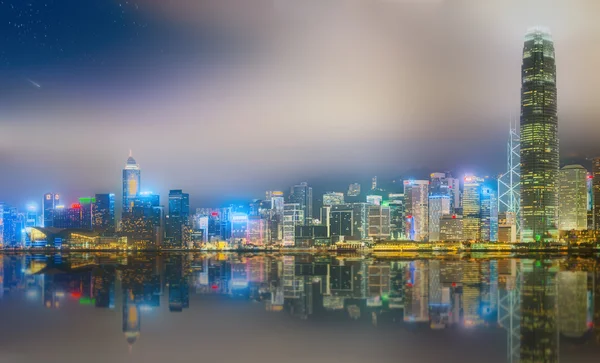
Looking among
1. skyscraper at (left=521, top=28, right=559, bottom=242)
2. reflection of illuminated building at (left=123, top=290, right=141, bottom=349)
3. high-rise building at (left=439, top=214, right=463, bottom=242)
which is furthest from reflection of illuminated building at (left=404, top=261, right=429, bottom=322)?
high-rise building at (left=439, top=214, right=463, bottom=242)

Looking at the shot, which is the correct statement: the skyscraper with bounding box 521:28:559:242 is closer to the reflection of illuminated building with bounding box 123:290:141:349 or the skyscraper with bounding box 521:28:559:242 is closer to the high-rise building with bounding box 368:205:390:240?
the high-rise building with bounding box 368:205:390:240

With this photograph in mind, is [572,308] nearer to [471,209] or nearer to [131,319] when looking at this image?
[131,319]

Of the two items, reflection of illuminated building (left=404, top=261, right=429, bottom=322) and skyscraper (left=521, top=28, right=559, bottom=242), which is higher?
skyscraper (left=521, top=28, right=559, bottom=242)

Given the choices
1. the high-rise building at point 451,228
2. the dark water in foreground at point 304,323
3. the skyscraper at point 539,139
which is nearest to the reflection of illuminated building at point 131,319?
the dark water in foreground at point 304,323

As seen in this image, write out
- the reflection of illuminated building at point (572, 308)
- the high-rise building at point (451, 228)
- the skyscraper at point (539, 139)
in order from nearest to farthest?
the reflection of illuminated building at point (572, 308), the skyscraper at point (539, 139), the high-rise building at point (451, 228)

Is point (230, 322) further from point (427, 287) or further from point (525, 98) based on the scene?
point (525, 98)

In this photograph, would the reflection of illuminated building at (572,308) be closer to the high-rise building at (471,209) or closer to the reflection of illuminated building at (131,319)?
the reflection of illuminated building at (131,319)

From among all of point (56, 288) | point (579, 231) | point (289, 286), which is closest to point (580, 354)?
point (289, 286)
